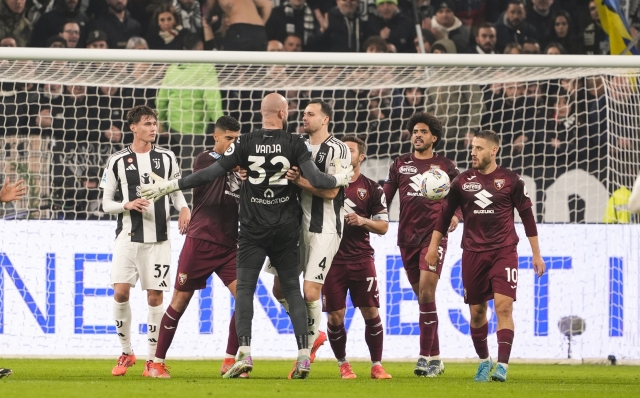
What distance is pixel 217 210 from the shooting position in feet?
26.5

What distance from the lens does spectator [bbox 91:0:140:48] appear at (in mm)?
13141

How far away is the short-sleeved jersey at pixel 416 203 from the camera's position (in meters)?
8.54

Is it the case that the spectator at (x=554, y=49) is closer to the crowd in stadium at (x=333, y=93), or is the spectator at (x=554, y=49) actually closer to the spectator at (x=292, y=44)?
the crowd in stadium at (x=333, y=93)

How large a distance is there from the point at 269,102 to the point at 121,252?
1.75 meters

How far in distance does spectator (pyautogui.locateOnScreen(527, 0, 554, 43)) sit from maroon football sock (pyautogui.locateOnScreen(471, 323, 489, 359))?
693 cm

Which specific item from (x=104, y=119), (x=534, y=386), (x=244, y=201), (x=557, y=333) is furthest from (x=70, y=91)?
(x=534, y=386)

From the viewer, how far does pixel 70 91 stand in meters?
12.0

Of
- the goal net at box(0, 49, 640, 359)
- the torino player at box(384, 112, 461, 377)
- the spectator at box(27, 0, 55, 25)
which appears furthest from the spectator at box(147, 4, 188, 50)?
the torino player at box(384, 112, 461, 377)

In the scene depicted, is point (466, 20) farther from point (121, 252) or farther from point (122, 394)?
point (122, 394)

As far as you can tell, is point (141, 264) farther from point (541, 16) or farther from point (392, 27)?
point (541, 16)

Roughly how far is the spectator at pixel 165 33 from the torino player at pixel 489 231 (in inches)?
245

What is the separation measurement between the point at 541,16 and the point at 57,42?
6364mm

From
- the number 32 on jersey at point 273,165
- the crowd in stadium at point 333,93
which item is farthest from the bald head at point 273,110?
the crowd in stadium at point 333,93

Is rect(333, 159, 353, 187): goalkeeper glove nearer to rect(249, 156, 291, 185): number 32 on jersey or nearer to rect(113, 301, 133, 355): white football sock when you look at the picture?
rect(249, 156, 291, 185): number 32 on jersey
